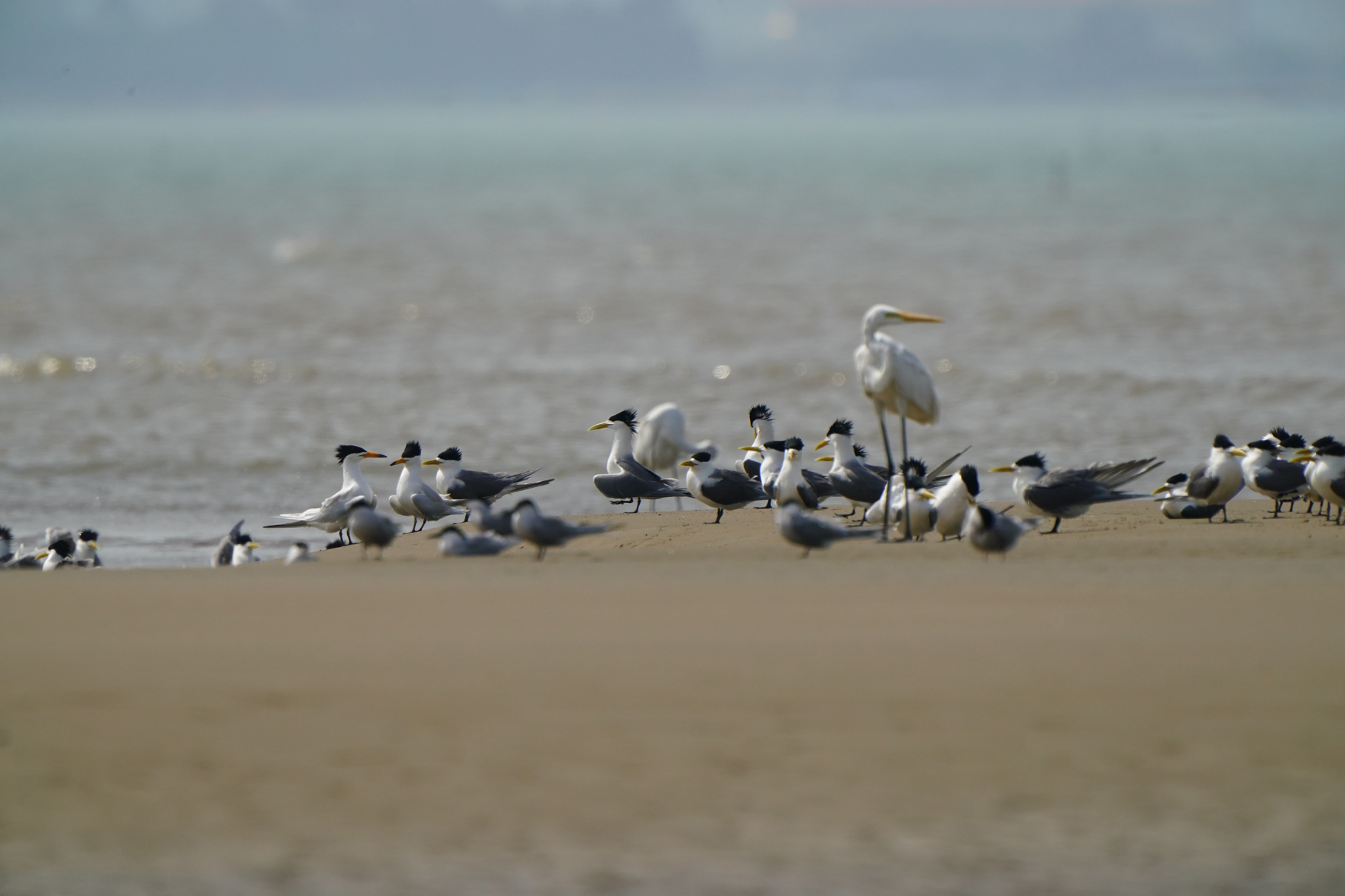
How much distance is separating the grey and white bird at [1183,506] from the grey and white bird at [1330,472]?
2.11ft

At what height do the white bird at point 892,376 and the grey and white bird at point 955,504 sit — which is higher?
the white bird at point 892,376

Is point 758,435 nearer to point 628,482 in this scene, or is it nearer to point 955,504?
point 628,482

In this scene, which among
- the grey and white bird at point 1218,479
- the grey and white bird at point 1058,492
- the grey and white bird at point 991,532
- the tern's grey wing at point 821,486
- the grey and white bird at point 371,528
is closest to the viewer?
the grey and white bird at point 991,532

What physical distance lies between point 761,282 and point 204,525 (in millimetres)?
22958

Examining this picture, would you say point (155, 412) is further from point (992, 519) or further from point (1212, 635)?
point (1212, 635)

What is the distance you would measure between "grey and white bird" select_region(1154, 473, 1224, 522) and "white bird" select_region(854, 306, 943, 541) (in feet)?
5.61

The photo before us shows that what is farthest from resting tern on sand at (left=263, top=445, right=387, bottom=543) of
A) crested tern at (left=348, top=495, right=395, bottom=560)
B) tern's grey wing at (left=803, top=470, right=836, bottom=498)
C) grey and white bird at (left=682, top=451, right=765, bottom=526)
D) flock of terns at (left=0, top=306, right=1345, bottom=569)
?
tern's grey wing at (left=803, top=470, right=836, bottom=498)

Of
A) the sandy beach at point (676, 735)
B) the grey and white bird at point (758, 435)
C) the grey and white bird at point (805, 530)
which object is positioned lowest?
the sandy beach at point (676, 735)

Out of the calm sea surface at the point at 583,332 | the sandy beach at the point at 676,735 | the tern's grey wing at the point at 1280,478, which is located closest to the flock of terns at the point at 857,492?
the tern's grey wing at the point at 1280,478

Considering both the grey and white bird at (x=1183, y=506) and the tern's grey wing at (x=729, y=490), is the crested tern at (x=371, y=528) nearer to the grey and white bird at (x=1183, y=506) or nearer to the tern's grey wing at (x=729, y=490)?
the tern's grey wing at (x=729, y=490)

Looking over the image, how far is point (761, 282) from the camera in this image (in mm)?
33594

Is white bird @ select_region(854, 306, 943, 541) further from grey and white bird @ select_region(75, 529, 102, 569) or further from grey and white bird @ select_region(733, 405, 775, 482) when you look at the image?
grey and white bird @ select_region(75, 529, 102, 569)

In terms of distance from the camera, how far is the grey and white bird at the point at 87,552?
956cm

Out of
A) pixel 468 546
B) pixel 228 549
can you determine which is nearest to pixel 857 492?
pixel 468 546
